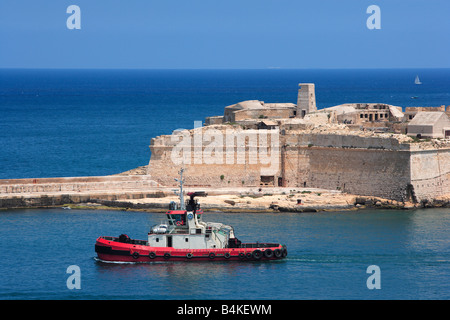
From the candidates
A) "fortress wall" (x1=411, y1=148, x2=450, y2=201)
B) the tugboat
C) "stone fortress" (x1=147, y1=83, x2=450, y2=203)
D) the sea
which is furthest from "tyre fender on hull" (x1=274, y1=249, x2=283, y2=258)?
"fortress wall" (x1=411, y1=148, x2=450, y2=201)

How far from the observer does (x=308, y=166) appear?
48062mm

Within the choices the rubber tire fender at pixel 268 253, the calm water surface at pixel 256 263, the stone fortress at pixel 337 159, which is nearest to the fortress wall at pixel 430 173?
the stone fortress at pixel 337 159

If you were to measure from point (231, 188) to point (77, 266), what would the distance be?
48.4ft

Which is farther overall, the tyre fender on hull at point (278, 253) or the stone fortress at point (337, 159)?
the stone fortress at point (337, 159)

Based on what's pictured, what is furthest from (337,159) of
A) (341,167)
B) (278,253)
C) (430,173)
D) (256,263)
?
(256,263)

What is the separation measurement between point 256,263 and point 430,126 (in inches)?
613

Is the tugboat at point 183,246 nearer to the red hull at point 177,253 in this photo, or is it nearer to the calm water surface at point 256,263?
the red hull at point 177,253

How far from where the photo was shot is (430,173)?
4478 centimetres

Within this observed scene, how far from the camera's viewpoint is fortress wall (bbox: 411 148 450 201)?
44250mm

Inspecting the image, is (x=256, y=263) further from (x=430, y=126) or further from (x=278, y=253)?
(x=430, y=126)

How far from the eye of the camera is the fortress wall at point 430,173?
44250 mm

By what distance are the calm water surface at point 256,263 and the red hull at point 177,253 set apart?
10.9 inches
